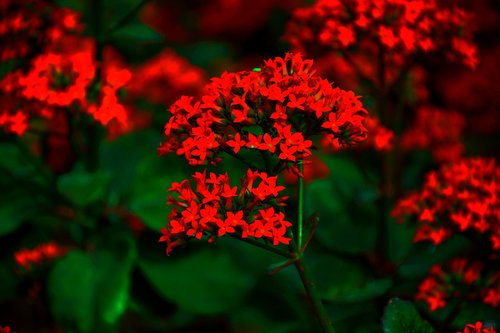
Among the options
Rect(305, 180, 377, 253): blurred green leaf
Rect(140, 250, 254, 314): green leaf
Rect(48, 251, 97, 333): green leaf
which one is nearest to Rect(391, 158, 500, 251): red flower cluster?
Rect(305, 180, 377, 253): blurred green leaf

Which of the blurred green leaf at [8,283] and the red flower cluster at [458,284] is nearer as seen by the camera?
the red flower cluster at [458,284]

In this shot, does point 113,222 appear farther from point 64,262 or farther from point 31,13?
point 31,13

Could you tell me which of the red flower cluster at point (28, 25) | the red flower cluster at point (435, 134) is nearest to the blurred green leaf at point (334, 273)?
the red flower cluster at point (435, 134)

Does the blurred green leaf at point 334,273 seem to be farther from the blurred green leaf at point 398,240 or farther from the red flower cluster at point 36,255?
the red flower cluster at point 36,255

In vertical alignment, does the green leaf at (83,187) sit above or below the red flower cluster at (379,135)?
below

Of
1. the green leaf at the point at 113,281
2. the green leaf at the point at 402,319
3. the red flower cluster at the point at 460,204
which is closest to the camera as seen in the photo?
the green leaf at the point at 402,319

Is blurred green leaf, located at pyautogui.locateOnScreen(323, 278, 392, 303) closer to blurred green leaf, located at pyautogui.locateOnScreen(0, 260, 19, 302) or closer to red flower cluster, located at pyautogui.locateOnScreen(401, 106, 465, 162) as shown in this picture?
red flower cluster, located at pyautogui.locateOnScreen(401, 106, 465, 162)

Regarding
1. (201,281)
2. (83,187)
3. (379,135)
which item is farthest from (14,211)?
(379,135)

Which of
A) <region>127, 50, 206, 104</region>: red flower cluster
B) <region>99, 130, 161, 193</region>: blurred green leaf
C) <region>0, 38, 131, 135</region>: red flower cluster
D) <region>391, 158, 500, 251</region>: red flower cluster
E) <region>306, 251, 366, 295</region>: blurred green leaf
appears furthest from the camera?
<region>127, 50, 206, 104</region>: red flower cluster
